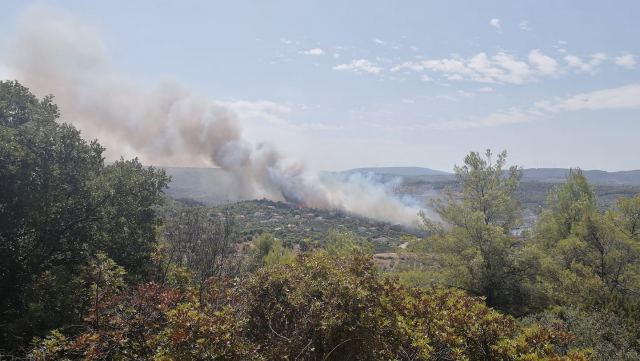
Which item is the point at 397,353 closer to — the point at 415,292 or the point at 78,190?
the point at 415,292

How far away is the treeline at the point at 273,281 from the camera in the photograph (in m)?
7.38

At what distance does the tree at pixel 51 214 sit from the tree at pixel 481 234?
15792mm

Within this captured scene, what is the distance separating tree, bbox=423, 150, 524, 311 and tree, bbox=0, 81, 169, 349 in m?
→ 15.8

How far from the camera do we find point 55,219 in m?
15.9

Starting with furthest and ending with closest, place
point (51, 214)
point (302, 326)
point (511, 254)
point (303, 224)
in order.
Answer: point (303, 224), point (511, 254), point (51, 214), point (302, 326)

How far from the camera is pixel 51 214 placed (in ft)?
51.0

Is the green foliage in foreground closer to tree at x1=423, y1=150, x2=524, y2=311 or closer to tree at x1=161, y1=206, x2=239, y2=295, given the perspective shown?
tree at x1=423, y1=150, x2=524, y2=311

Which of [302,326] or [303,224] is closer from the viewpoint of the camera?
[302,326]

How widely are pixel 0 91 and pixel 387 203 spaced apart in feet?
295

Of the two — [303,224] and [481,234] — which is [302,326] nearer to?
[481,234]

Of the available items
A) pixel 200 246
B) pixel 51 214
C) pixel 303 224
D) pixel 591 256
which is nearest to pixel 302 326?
pixel 51 214

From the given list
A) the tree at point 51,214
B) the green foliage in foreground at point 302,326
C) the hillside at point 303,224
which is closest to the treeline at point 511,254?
the green foliage in foreground at point 302,326

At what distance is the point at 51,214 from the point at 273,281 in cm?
1173

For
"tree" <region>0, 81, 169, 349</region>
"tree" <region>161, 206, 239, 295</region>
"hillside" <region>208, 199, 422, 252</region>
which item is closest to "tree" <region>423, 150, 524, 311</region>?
"tree" <region>161, 206, 239, 295</region>
